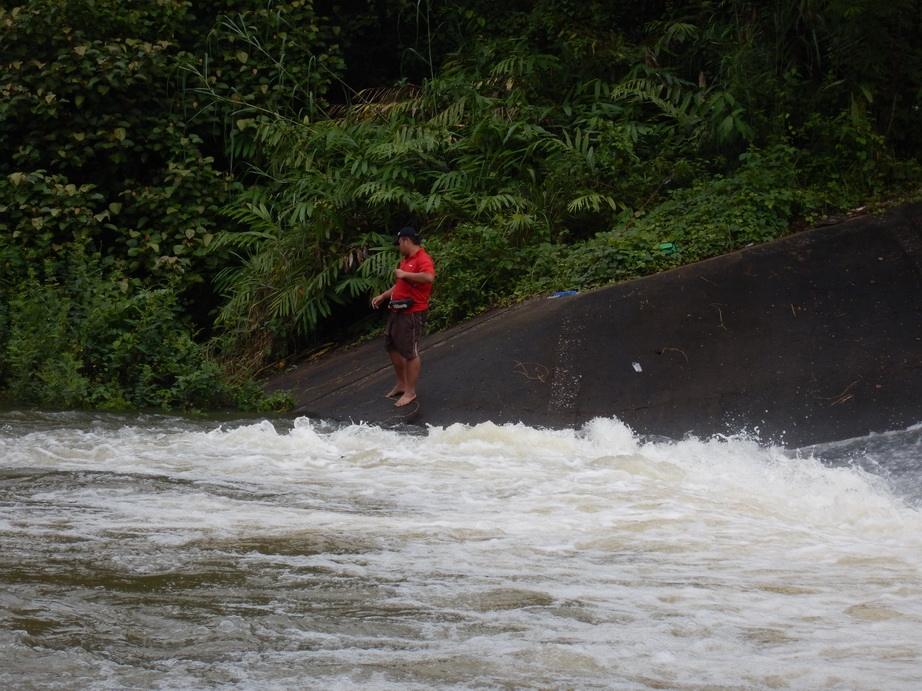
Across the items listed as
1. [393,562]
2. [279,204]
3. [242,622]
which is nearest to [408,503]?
[393,562]

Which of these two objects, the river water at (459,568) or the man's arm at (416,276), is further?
the man's arm at (416,276)

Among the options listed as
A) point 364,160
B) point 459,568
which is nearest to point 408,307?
point 364,160

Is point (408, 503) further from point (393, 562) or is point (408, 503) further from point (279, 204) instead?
point (279, 204)

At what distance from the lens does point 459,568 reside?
474cm

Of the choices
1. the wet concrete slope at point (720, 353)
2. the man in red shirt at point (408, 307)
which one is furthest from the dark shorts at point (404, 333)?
the wet concrete slope at point (720, 353)

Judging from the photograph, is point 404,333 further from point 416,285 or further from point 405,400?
point 405,400

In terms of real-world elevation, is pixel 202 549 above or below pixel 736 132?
below

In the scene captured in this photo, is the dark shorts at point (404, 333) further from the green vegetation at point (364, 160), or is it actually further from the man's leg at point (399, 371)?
the green vegetation at point (364, 160)

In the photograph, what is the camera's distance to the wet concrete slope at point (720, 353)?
859 cm

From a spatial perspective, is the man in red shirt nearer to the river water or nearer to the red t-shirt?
the red t-shirt

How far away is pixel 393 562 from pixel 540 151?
8988mm

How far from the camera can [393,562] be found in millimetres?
4809

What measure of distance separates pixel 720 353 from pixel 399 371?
8.73ft

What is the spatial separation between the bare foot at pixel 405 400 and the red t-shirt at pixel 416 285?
2.35ft
